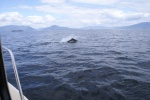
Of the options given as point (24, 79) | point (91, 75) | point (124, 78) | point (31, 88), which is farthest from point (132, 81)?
point (24, 79)

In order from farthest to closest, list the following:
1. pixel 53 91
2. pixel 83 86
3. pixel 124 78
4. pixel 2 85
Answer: pixel 124 78, pixel 83 86, pixel 53 91, pixel 2 85

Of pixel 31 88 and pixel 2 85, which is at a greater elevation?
pixel 2 85

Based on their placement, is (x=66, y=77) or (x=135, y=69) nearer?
(x=66, y=77)

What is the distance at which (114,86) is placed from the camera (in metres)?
11.4

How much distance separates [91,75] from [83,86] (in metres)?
2.47

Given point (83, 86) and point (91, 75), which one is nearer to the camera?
point (83, 86)

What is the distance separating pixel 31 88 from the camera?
11.3 meters

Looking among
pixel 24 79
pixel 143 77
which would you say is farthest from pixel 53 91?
pixel 143 77

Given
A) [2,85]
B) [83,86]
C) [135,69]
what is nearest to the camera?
[2,85]

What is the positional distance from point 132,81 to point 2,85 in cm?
1016

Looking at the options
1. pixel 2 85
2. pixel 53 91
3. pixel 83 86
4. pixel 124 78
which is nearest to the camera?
pixel 2 85

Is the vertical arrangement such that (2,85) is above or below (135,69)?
above

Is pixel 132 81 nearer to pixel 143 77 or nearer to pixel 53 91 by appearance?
pixel 143 77

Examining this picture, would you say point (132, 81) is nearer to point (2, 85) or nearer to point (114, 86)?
point (114, 86)
